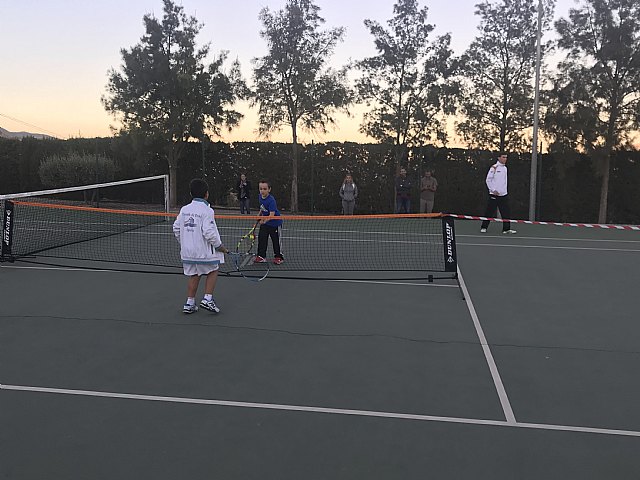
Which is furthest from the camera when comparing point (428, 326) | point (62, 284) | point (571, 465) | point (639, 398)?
point (62, 284)

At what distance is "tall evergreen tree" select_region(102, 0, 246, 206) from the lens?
71.9ft

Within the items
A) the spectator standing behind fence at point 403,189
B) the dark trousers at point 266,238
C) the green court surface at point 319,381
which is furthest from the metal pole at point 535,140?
the dark trousers at point 266,238

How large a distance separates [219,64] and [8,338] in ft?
57.4

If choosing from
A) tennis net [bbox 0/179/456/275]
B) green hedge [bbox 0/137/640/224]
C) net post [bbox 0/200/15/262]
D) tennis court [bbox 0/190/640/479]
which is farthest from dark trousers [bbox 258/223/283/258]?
green hedge [bbox 0/137/640/224]

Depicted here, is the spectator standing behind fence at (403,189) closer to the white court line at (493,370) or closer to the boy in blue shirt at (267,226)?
the boy in blue shirt at (267,226)

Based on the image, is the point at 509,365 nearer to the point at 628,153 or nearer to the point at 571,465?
the point at 571,465

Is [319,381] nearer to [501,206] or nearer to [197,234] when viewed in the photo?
[197,234]

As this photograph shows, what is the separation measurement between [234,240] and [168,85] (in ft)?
34.1

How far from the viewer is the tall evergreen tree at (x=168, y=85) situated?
71.9ft

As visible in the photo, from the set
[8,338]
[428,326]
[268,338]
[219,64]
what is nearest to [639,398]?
[428,326]

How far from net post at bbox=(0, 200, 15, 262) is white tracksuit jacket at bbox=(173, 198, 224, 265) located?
200 inches

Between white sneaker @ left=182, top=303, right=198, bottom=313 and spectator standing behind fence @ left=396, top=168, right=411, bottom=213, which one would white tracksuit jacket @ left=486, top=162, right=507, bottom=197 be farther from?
white sneaker @ left=182, top=303, right=198, bottom=313

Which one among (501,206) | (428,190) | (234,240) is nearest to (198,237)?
(234,240)

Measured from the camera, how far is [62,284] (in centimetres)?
908
